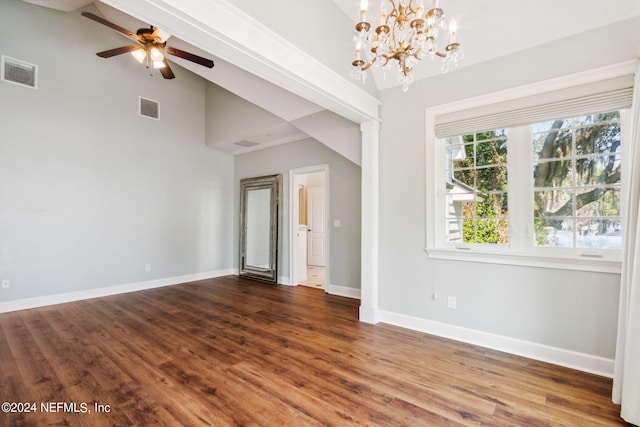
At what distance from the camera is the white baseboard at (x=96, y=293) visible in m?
3.97

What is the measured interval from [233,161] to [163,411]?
18.0 feet

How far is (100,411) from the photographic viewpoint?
75.6 inches

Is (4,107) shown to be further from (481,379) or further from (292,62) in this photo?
(481,379)

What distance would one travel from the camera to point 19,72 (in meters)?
4.03

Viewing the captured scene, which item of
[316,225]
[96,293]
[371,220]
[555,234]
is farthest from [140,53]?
[316,225]

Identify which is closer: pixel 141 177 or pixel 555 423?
pixel 555 423

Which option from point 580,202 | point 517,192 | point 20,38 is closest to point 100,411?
point 517,192

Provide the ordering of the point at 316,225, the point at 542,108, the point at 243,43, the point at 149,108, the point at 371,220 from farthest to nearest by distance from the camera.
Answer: the point at 316,225 → the point at 149,108 → the point at 371,220 → the point at 542,108 → the point at 243,43

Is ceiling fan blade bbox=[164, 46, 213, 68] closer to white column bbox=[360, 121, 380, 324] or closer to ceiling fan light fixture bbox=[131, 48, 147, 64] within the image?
ceiling fan light fixture bbox=[131, 48, 147, 64]

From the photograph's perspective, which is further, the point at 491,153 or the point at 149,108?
the point at 149,108

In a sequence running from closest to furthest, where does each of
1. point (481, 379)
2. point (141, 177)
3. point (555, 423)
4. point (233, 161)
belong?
1. point (555, 423)
2. point (481, 379)
3. point (141, 177)
4. point (233, 161)

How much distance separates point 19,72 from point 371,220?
16.8ft

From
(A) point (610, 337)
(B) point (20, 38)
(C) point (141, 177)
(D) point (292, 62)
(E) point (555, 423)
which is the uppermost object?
(B) point (20, 38)

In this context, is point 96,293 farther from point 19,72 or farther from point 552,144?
point 552,144
